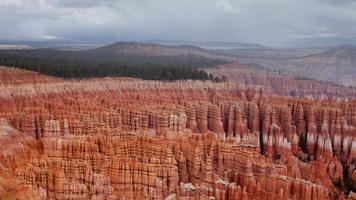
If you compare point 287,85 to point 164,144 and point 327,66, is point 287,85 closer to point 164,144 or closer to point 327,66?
point 327,66

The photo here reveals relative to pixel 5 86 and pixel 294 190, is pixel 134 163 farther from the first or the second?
pixel 5 86

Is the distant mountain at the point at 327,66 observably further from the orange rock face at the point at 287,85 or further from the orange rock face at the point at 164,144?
the orange rock face at the point at 164,144

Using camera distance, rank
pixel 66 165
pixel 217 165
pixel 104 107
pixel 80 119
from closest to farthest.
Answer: pixel 66 165
pixel 217 165
pixel 80 119
pixel 104 107

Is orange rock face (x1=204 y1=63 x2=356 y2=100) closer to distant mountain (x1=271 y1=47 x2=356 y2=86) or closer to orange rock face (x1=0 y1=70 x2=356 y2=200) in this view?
orange rock face (x1=0 y1=70 x2=356 y2=200)

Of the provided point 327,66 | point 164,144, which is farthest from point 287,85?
point 164,144

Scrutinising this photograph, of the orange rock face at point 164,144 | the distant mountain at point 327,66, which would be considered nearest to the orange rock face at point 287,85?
the orange rock face at point 164,144

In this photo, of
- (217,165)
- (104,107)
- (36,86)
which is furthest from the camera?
(36,86)

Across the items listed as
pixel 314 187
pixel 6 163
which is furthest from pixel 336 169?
pixel 6 163

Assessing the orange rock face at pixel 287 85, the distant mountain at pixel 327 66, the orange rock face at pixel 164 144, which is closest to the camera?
the orange rock face at pixel 164 144
